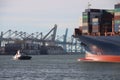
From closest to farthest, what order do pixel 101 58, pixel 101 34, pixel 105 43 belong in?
pixel 105 43, pixel 101 34, pixel 101 58

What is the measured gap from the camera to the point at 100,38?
107438 mm

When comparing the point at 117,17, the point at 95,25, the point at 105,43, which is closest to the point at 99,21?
the point at 95,25

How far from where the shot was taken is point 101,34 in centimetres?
10738

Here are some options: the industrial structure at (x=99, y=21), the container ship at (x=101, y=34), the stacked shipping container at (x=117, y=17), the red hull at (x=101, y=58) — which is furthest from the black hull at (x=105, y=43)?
the stacked shipping container at (x=117, y=17)

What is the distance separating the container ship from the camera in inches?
4063

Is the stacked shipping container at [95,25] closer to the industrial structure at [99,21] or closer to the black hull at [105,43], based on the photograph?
the industrial structure at [99,21]

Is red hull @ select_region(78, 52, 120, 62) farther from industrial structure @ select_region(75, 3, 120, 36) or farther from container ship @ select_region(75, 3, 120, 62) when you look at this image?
industrial structure @ select_region(75, 3, 120, 36)

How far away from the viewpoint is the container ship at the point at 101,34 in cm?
10319

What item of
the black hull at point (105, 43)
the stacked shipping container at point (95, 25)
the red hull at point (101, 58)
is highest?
the stacked shipping container at point (95, 25)

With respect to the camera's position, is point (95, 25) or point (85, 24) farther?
point (85, 24)

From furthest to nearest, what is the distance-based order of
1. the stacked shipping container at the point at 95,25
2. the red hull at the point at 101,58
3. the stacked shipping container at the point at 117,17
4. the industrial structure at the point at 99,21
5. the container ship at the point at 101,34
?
the stacked shipping container at the point at 95,25
the industrial structure at the point at 99,21
the red hull at the point at 101,58
the container ship at the point at 101,34
the stacked shipping container at the point at 117,17

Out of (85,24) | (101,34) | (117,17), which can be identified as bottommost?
(101,34)

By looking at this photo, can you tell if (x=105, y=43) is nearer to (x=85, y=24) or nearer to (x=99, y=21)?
(x=99, y=21)

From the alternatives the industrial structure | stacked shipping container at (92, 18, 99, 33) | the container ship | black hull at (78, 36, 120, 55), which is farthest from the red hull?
stacked shipping container at (92, 18, 99, 33)
